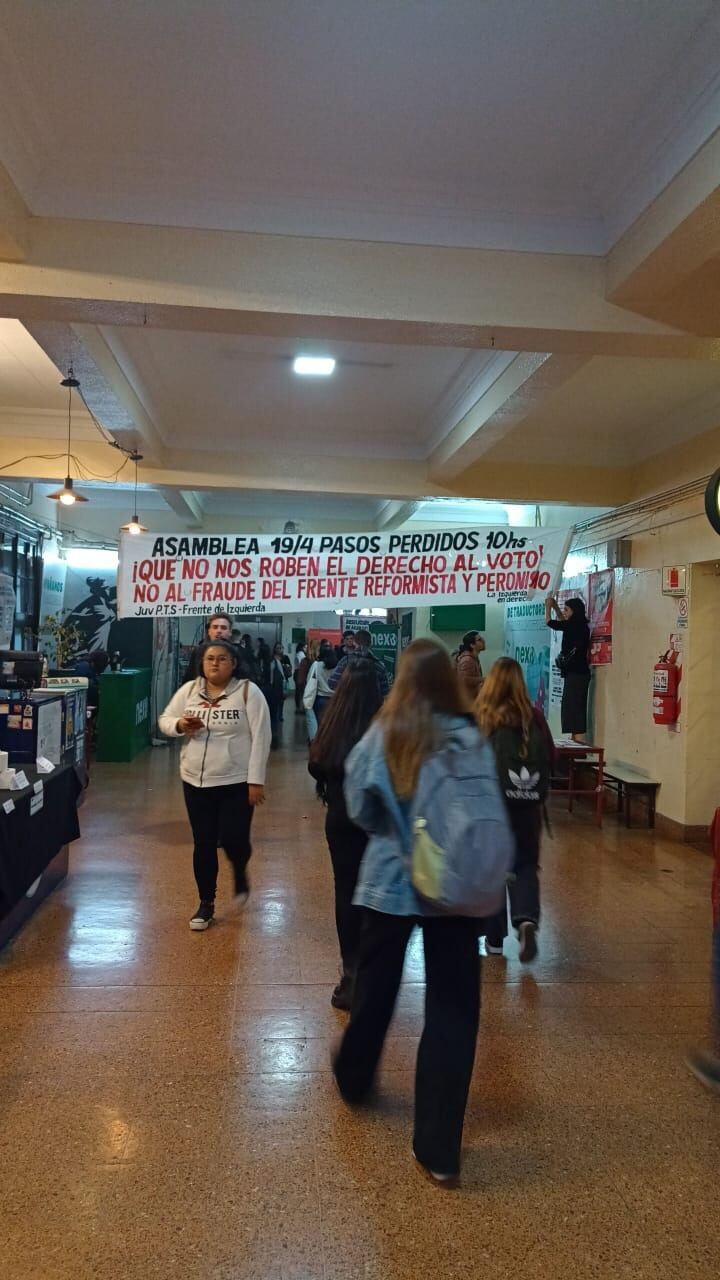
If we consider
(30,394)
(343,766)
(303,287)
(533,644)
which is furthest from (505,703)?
(533,644)

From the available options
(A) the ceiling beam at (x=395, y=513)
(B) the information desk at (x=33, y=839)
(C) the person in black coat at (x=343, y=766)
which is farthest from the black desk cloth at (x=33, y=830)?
(A) the ceiling beam at (x=395, y=513)

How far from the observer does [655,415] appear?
7.38 metres

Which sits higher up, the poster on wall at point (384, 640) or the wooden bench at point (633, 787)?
the poster on wall at point (384, 640)

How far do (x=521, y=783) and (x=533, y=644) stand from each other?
7.26 m

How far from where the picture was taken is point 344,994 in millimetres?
3619

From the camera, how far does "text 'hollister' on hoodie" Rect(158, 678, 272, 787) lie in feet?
14.3

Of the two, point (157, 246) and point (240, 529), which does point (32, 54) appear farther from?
point (240, 529)

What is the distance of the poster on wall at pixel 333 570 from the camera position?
7.18 metres

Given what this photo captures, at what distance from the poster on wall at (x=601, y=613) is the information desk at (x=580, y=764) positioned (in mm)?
1019

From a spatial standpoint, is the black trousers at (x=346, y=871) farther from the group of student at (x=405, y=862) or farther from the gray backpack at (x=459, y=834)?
the gray backpack at (x=459, y=834)

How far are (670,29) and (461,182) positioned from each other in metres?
1.16

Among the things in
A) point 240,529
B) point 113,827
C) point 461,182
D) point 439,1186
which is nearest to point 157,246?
point 461,182

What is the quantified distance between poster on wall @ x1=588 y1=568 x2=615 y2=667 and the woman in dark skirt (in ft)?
0.38

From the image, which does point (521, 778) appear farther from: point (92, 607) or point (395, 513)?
point (92, 607)
